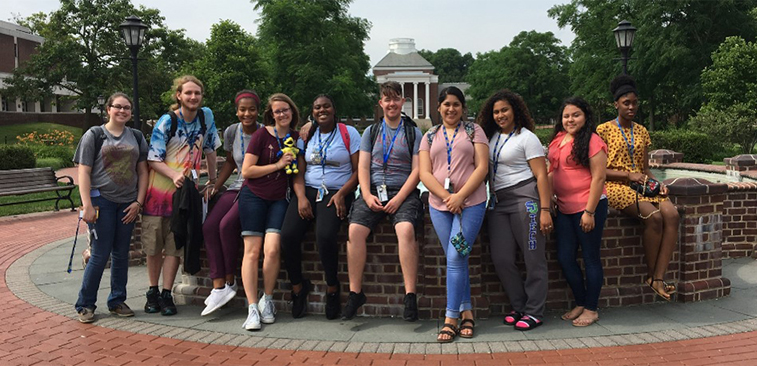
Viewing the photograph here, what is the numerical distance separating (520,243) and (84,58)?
4754cm

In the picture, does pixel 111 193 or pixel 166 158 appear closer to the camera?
pixel 111 193

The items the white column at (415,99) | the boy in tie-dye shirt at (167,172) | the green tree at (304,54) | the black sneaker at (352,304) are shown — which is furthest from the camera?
the white column at (415,99)

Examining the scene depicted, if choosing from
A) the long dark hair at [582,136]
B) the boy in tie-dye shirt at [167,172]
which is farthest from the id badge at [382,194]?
the boy in tie-dye shirt at [167,172]

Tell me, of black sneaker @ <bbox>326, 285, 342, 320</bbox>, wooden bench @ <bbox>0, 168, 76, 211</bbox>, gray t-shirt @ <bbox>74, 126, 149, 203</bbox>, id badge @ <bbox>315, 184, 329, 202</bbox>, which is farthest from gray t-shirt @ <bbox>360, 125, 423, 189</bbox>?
wooden bench @ <bbox>0, 168, 76, 211</bbox>

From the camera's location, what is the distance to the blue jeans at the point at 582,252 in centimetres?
495

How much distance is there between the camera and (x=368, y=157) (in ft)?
16.6

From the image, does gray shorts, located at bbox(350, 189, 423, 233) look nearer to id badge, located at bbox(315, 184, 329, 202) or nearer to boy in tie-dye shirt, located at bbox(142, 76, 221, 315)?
id badge, located at bbox(315, 184, 329, 202)

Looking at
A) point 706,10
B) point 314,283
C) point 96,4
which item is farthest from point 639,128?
point 96,4

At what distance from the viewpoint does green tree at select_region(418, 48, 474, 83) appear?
13838cm

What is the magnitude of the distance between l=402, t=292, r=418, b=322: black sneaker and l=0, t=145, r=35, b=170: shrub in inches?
875

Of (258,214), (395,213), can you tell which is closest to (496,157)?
(395,213)

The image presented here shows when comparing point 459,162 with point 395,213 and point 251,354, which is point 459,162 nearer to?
point 395,213

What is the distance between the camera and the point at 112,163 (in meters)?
5.32

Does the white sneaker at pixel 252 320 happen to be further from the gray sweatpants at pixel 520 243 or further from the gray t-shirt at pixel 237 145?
the gray sweatpants at pixel 520 243
